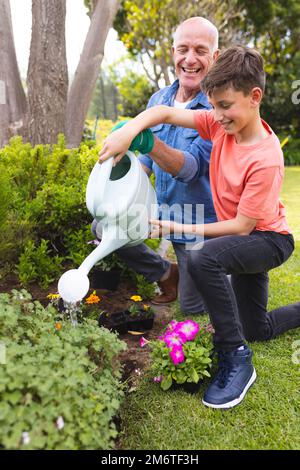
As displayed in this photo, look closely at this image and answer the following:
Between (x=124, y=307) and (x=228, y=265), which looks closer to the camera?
(x=228, y=265)

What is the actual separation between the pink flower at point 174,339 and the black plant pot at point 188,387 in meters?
0.17

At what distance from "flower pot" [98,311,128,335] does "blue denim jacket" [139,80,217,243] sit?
563mm

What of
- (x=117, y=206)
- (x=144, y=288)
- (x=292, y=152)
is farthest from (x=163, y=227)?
(x=292, y=152)

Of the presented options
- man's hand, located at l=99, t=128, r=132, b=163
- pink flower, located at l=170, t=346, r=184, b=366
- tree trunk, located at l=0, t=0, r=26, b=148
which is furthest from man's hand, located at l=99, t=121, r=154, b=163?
tree trunk, located at l=0, t=0, r=26, b=148

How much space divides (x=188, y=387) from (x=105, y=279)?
1161 mm

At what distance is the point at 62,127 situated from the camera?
15.4 ft

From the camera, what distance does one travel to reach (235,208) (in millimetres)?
2051

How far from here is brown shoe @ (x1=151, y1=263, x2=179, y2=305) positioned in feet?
9.56

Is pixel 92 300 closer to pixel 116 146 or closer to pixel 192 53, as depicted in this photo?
pixel 116 146

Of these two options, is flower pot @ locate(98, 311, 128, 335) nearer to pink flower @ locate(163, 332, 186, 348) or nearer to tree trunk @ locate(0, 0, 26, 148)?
pink flower @ locate(163, 332, 186, 348)

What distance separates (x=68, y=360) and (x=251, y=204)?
3.12 feet

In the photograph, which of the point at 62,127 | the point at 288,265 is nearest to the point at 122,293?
the point at 288,265

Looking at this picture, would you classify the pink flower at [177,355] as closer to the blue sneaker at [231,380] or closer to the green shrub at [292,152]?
the blue sneaker at [231,380]
